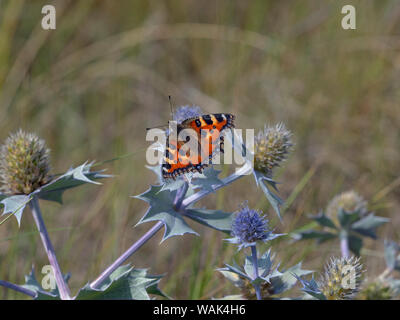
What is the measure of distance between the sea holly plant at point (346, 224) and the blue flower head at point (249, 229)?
28.2 inches

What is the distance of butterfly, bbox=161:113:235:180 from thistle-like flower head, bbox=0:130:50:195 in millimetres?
576

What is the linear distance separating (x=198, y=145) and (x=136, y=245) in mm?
413

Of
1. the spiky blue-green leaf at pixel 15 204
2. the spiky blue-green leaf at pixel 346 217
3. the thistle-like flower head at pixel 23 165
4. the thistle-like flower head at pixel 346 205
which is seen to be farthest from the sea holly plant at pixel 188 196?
the thistle-like flower head at pixel 346 205

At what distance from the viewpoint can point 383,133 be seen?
335 cm

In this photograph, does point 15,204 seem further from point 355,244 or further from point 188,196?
point 355,244

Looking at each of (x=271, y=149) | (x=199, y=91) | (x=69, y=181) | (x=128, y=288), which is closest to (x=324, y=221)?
(x=271, y=149)

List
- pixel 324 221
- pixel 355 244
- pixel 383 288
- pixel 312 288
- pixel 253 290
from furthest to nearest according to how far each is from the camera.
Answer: pixel 355 244, pixel 324 221, pixel 383 288, pixel 253 290, pixel 312 288

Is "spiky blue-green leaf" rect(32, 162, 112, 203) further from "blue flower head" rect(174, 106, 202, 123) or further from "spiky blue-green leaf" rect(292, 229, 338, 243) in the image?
"spiky blue-green leaf" rect(292, 229, 338, 243)

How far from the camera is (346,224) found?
219 cm

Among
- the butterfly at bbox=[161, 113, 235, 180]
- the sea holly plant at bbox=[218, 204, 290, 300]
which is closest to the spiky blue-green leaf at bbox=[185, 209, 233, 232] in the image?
the sea holly plant at bbox=[218, 204, 290, 300]

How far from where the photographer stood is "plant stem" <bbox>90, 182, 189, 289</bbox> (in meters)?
1.45

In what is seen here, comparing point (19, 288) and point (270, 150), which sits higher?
point (270, 150)

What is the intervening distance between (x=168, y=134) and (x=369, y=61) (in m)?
2.72

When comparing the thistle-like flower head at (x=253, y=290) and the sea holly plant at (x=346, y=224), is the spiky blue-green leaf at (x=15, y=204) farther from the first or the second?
the sea holly plant at (x=346, y=224)
